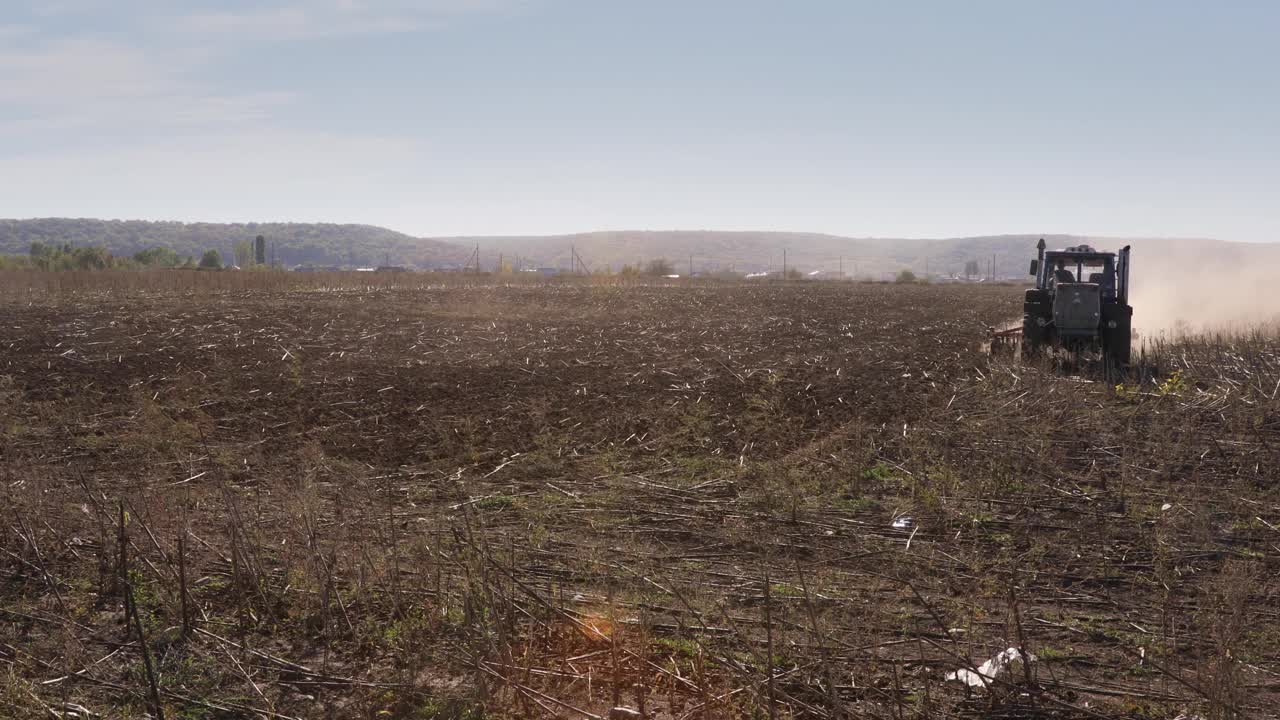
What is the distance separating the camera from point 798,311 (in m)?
40.4

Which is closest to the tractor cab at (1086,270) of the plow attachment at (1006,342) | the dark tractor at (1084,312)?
the dark tractor at (1084,312)

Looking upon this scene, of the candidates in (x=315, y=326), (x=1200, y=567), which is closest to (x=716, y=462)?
(x=1200, y=567)

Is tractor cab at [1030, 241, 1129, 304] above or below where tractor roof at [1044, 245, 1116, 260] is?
below

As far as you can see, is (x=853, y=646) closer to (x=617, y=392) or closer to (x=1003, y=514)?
(x=1003, y=514)

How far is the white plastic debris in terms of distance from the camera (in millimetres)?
5516

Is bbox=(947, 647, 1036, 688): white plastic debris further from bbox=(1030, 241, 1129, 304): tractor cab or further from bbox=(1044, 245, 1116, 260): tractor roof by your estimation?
bbox=(1044, 245, 1116, 260): tractor roof

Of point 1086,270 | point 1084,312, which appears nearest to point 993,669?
point 1084,312

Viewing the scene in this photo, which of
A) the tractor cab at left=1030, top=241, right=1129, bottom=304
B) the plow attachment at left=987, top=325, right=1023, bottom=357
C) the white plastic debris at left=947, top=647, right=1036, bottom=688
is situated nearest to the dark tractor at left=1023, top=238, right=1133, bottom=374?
the tractor cab at left=1030, top=241, right=1129, bottom=304

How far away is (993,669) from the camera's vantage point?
5777 mm

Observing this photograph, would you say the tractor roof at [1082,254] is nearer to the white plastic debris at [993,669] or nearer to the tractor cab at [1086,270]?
the tractor cab at [1086,270]

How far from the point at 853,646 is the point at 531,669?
1.90 meters

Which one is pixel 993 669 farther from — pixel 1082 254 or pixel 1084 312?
pixel 1082 254

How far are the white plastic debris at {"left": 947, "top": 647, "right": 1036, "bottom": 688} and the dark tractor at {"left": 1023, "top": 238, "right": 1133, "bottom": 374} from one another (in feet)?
47.6

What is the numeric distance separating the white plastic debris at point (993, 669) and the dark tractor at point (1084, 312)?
1452 cm
